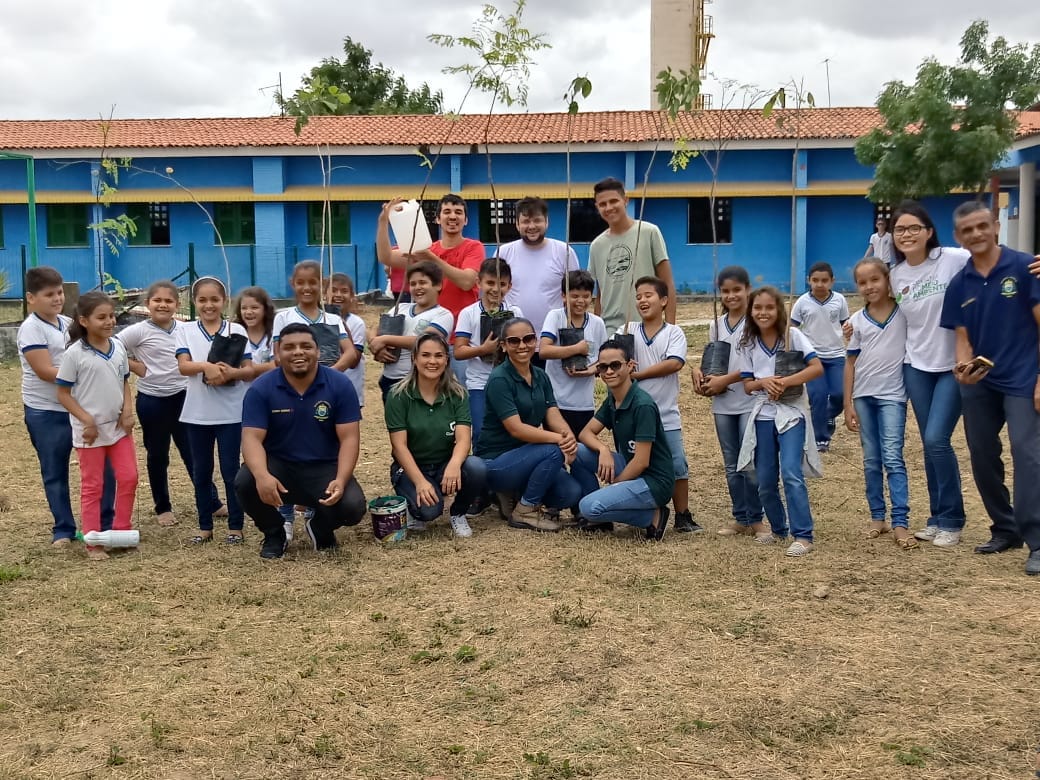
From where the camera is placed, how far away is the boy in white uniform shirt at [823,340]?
26.3ft

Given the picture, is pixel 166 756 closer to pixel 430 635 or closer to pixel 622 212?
pixel 430 635

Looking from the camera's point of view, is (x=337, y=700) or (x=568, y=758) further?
(x=337, y=700)

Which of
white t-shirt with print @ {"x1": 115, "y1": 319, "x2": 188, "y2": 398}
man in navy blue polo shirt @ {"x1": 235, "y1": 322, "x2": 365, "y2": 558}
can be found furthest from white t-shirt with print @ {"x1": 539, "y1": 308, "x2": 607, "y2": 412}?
white t-shirt with print @ {"x1": 115, "y1": 319, "x2": 188, "y2": 398}

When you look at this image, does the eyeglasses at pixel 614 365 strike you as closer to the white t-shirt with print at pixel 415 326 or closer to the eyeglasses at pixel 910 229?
the white t-shirt with print at pixel 415 326

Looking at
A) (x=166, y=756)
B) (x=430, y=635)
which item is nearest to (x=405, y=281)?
(x=430, y=635)

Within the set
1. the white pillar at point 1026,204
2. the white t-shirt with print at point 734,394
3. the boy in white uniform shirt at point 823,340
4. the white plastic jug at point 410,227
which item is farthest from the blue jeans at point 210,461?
the white pillar at point 1026,204

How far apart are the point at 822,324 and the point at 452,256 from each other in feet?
11.0

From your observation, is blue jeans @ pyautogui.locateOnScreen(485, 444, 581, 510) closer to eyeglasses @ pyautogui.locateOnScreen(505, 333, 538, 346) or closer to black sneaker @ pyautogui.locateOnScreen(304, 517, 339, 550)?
eyeglasses @ pyautogui.locateOnScreen(505, 333, 538, 346)

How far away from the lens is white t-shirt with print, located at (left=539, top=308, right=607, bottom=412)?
19.2 feet

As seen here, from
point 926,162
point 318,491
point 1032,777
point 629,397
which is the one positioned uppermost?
point 926,162

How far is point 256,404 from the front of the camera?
16.9ft

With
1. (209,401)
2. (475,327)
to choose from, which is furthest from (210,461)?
(475,327)

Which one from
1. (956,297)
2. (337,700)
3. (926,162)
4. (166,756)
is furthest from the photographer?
(926,162)

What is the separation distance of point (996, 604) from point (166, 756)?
333 centimetres
